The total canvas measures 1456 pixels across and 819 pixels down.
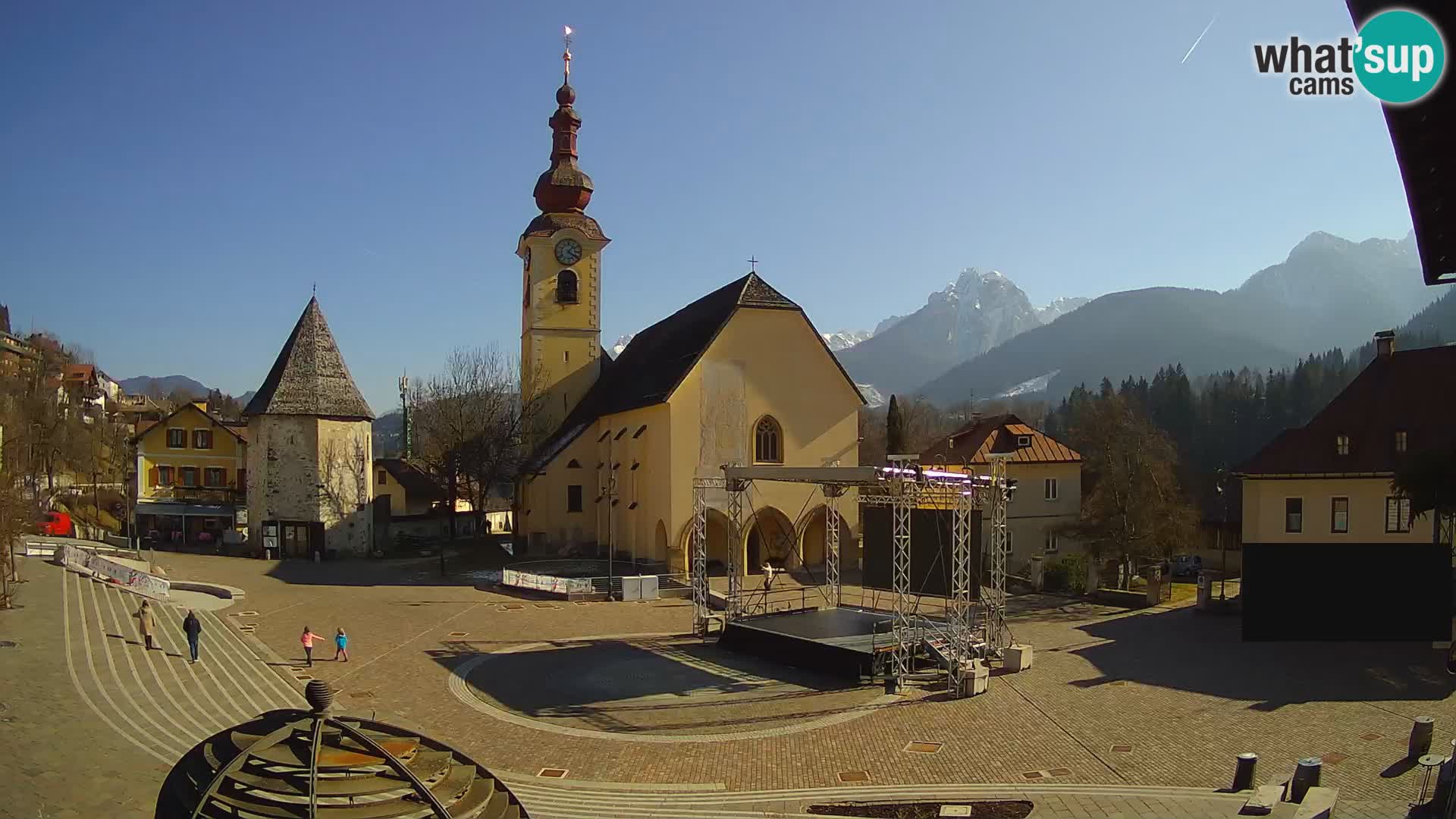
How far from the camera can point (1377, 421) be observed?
93.5 ft

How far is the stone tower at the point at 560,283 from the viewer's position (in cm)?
4775

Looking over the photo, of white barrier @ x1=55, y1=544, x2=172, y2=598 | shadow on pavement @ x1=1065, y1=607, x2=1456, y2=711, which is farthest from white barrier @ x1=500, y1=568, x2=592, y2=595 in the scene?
shadow on pavement @ x1=1065, y1=607, x2=1456, y2=711

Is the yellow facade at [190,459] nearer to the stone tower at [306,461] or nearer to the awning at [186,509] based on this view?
the awning at [186,509]

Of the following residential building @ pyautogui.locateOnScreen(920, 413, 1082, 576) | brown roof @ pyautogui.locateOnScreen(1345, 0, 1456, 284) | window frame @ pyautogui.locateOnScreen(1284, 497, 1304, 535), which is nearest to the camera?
brown roof @ pyautogui.locateOnScreen(1345, 0, 1456, 284)

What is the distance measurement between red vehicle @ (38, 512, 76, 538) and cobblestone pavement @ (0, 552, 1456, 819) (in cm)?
2177

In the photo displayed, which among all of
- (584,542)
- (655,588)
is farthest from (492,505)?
(655,588)

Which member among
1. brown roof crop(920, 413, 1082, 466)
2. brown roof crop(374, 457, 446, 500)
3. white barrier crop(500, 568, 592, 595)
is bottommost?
white barrier crop(500, 568, 592, 595)

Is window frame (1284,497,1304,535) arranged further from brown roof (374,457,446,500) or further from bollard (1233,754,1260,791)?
brown roof (374,457,446,500)

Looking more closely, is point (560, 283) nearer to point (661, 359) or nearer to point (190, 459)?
point (661, 359)

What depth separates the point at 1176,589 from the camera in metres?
36.1

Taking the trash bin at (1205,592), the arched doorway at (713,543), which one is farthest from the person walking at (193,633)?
the trash bin at (1205,592)

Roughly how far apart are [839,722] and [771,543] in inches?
831

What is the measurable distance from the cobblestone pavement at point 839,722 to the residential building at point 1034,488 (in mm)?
12618

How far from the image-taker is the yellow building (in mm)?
48219
